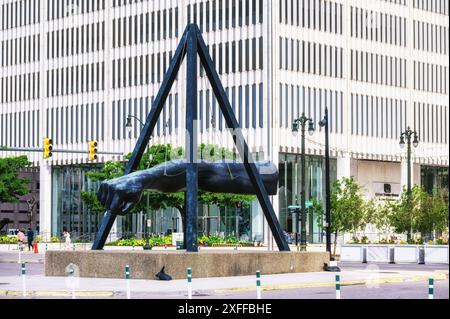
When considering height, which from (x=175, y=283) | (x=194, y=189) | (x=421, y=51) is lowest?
(x=175, y=283)

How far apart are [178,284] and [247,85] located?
57713 millimetres

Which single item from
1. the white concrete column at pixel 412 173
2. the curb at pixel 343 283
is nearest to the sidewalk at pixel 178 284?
the curb at pixel 343 283

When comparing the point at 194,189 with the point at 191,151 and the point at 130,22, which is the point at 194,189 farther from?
the point at 130,22

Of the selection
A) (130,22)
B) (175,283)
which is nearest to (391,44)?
(130,22)

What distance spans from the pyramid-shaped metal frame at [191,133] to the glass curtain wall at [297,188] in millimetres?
48950

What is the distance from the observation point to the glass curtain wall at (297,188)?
291ft

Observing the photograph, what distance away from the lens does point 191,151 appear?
1395 inches

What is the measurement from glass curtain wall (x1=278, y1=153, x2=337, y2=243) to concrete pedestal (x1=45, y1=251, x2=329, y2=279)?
164ft

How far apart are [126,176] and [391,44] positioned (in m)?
63.4

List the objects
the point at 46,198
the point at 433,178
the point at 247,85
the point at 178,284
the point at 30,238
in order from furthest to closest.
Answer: the point at 46,198, the point at 433,178, the point at 247,85, the point at 30,238, the point at 178,284

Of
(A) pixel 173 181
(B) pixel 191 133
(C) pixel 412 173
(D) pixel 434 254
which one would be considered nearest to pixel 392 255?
(D) pixel 434 254

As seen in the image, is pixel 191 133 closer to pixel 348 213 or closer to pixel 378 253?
pixel 378 253

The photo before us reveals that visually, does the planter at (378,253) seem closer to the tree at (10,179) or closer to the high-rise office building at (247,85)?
the high-rise office building at (247,85)

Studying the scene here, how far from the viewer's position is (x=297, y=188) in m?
90.1
